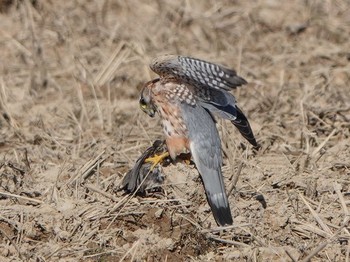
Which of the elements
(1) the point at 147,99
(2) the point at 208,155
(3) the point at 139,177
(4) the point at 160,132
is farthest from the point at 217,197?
(4) the point at 160,132

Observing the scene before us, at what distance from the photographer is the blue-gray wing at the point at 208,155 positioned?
17.6ft

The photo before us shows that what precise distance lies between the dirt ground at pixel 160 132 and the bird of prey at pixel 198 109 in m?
0.19

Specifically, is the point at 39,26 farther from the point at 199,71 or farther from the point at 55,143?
the point at 199,71

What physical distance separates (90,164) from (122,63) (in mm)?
2493

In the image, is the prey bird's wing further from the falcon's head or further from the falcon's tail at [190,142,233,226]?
the falcon's head

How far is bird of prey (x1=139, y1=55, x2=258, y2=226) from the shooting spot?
548cm

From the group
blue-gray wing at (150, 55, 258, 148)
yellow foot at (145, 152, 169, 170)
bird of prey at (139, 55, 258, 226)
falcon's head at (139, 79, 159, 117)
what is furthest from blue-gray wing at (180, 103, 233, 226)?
falcon's head at (139, 79, 159, 117)

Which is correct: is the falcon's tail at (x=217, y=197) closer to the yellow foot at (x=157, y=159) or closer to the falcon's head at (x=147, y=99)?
the yellow foot at (x=157, y=159)

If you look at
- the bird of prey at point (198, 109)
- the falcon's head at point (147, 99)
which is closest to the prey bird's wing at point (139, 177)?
the bird of prey at point (198, 109)

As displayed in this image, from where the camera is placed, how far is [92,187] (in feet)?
18.9

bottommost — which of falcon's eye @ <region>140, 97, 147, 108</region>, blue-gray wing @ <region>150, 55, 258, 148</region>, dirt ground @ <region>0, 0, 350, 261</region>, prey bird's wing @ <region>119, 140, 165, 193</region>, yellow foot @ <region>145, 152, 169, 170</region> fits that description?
dirt ground @ <region>0, 0, 350, 261</region>

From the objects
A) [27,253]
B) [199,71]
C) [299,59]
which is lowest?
[299,59]

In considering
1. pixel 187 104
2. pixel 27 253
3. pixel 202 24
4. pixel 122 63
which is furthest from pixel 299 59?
pixel 27 253

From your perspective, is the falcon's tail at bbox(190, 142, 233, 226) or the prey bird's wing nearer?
the falcon's tail at bbox(190, 142, 233, 226)
